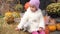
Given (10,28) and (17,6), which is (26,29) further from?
(17,6)

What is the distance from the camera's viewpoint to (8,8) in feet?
12.6

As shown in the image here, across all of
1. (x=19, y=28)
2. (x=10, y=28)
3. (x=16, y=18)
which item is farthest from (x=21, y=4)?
(x=19, y=28)

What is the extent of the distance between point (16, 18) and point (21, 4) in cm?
44

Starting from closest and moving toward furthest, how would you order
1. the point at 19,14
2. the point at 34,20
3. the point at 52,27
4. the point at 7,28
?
the point at 34,20 < the point at 7,28 < the point at 52,27 < the point at 19,14

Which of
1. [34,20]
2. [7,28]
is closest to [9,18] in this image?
[7,28]

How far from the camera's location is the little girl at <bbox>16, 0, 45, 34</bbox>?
9.51 ft

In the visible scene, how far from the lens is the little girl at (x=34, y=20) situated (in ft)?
9.51

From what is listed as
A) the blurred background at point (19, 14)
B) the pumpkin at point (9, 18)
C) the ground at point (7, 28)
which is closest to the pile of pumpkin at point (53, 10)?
the blurred background at point (19, 14)

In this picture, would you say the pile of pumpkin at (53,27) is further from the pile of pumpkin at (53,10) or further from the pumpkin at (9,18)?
the pumpkin at (9,18)

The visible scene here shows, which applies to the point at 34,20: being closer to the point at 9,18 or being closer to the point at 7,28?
the point at 7,28

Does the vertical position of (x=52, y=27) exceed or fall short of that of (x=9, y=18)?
it falls short

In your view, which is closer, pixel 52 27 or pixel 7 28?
pixel 7 28

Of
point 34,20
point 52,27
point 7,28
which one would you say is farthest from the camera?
point 52,27

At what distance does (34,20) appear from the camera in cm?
296
